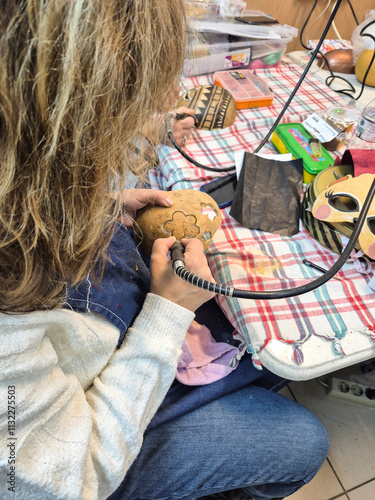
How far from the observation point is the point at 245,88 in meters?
1.15

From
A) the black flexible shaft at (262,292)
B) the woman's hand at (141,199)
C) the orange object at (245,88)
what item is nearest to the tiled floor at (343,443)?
the black flexible shaft at (262,292)

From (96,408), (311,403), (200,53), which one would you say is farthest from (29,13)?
(311,403)

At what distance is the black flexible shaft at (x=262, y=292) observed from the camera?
1.74 feet

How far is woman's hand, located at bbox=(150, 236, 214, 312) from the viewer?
607 millimetres

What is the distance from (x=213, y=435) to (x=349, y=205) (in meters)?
0.52

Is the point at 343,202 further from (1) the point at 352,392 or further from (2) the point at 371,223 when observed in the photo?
(1) the point at 352,392

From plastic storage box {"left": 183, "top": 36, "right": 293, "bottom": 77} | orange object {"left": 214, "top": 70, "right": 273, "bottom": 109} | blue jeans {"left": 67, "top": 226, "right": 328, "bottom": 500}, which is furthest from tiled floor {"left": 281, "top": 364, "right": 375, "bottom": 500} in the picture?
plastic storage box {"left": 183, "top": 36, "right": 293, "bottom": 77}

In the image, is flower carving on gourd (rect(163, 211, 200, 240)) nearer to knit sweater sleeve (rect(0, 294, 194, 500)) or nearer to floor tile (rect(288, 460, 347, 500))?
knit sweater sleeve (rect(0, 294, 194, 500))

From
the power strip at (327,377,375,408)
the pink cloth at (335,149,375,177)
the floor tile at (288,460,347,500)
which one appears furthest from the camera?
the power strip at (327,377,375,408)

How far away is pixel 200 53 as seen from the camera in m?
1.16

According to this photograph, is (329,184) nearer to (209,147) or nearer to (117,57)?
(209,147)

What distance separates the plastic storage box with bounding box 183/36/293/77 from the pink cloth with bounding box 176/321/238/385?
36.7 inches

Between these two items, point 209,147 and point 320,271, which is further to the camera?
point 209,147

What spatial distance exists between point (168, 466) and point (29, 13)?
2.16 ft
